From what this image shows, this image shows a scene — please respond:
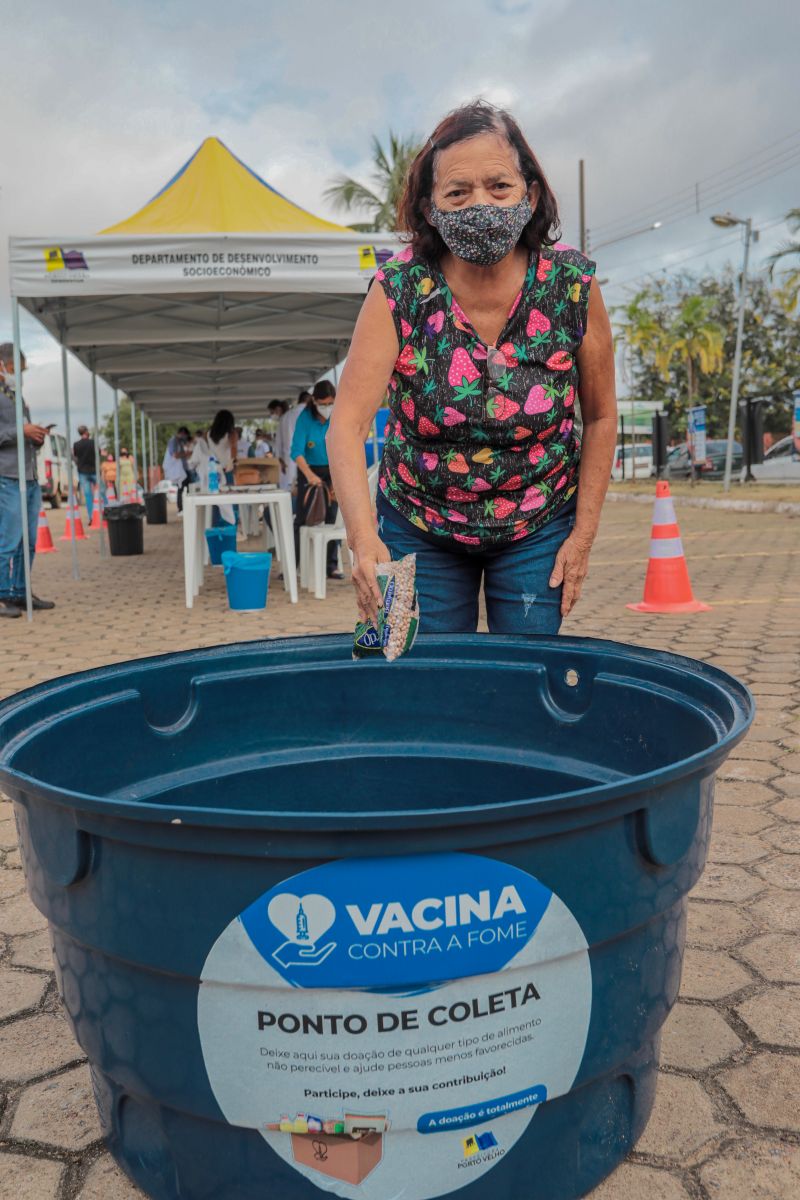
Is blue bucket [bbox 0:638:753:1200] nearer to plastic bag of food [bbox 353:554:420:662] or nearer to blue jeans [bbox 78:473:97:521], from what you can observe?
plastic bag of food [bbox 353:554:420:662]

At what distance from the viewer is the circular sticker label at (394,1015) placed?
105 cm

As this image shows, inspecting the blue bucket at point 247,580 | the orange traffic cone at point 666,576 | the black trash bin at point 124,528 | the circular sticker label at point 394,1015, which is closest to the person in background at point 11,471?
the blue bucket at point 247,580

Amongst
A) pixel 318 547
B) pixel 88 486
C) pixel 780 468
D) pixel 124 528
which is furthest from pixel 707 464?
pixel 318 547

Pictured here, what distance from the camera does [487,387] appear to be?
1.83 meters

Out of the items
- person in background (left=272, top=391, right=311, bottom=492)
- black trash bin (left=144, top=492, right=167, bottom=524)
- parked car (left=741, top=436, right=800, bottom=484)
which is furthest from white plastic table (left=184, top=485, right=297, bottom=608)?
parked car (left=741, top=436, right=800, bottom=484)

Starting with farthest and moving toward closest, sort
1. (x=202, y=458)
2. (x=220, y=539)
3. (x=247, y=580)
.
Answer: (x=202, y=458) < (x=220, y=539) < (x=247, y=580)

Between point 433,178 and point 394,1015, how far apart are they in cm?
148

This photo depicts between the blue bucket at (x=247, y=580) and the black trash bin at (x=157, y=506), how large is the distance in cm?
1136

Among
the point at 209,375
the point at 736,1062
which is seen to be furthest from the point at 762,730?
the point at 209,375

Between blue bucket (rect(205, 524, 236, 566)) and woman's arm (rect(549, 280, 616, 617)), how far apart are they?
27.9 feet

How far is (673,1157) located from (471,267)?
5.10ft

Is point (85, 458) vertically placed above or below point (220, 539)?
above

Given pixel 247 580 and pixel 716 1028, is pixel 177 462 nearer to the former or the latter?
pixel 247 580

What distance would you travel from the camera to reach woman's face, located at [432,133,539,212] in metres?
1.75
